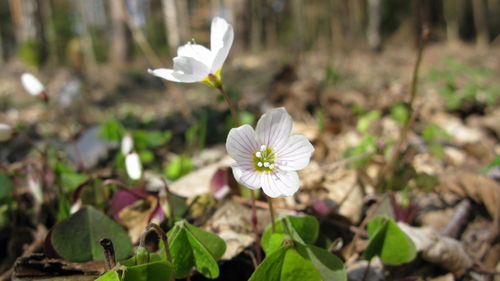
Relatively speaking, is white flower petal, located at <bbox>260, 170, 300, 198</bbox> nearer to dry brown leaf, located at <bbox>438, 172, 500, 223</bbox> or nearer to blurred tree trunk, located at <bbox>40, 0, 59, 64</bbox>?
dry brown leaf, located at <bbox>438, 172, 500, 223</bbox>

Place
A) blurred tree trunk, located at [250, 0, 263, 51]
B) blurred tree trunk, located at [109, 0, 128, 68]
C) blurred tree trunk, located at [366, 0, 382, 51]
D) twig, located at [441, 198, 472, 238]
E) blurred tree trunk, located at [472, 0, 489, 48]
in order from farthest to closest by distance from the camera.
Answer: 1. blurred tree trunk, located at [250, 0, 263, 51]
2. blurred tree trunk, located at [472, 0, 489, 48]
3. blurred tree trunk, located at [366, 0, 382, 51]
4. blurred tree trunk, located at [109, 0, 128, 68]
5. twig, located at [441, 198, 472, 238]

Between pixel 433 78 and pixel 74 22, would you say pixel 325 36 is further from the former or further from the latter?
pixel 74 22

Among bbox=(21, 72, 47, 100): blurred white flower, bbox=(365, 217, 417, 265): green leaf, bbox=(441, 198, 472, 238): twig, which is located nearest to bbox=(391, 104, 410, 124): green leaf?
bbox=(441, 198, 472, 238): twig

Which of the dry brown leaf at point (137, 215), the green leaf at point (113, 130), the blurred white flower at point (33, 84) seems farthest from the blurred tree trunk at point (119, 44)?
the dry brown leaf at point (137, 215)

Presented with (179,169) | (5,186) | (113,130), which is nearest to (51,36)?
(113,130)

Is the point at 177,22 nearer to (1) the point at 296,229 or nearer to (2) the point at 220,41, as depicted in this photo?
(2) the point at 220,41

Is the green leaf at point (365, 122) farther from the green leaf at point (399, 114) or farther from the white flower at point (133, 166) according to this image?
the white flower at point (133, 166)
